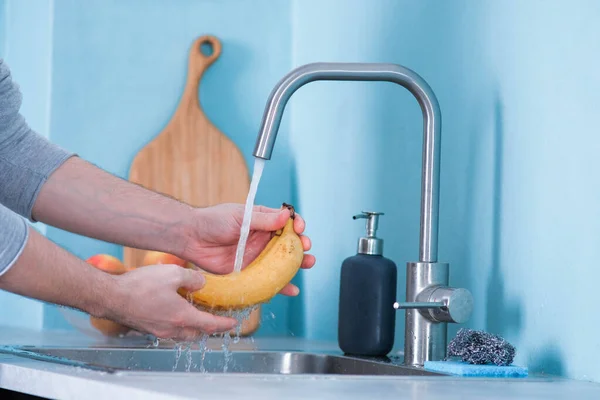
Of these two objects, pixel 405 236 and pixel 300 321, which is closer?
pixel 405 236

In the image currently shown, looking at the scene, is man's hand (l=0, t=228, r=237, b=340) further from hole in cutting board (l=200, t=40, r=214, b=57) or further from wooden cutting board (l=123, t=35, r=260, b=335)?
hole in cutting board (l=200, t=40, r=214, b=57)

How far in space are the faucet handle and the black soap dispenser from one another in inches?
7.2

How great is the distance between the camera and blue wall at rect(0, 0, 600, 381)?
1231mm

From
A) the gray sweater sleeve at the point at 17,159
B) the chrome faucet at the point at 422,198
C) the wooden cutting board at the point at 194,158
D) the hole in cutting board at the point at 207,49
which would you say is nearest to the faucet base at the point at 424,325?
the chrome faucet at the point at 422,198

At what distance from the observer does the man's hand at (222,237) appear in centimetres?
140

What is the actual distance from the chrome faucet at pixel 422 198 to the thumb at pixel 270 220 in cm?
11

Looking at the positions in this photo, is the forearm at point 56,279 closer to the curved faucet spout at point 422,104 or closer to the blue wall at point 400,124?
the curved faucet spout at point 422,104

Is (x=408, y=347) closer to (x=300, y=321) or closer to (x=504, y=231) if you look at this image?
(x=504, y=231)

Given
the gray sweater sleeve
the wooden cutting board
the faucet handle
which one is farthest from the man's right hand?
the wooden cutting board

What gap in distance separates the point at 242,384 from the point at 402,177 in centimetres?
76

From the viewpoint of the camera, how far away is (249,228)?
135 cm

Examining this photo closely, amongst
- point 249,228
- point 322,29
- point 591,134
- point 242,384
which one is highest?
point 322,29

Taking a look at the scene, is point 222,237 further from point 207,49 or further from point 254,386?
point 207,49

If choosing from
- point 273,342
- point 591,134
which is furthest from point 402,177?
point 591,134
